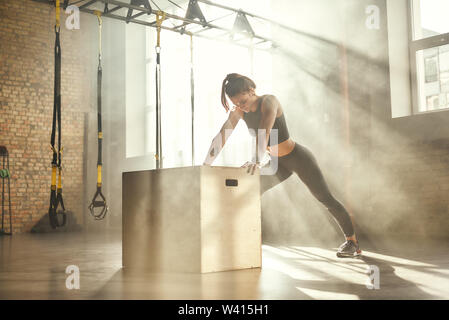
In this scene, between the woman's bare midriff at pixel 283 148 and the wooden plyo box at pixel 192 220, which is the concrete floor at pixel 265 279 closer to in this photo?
the wooden plyo box at pixel 192 220

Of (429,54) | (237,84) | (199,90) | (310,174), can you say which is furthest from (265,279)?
(199,90)

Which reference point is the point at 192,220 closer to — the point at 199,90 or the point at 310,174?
the point at 310,174

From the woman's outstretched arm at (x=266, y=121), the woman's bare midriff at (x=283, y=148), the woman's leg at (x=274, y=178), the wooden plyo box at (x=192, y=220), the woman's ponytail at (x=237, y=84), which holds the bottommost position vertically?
the wooden plyo box at (x=192, y=220)

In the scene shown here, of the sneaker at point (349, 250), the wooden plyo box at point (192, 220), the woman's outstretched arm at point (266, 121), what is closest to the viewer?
the wooden plyo box at point (192, 220)

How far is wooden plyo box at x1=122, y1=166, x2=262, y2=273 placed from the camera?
9.43 ft

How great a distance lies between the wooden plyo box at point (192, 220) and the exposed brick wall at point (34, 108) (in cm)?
544

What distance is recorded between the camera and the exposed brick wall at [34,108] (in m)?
8.02

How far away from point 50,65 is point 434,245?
662 centimetres

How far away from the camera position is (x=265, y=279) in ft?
8.68

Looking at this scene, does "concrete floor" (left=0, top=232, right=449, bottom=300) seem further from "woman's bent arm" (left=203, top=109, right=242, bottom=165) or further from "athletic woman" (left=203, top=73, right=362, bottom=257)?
"woman's bent arm" (left=203, top=109, right=242, bottom=165)

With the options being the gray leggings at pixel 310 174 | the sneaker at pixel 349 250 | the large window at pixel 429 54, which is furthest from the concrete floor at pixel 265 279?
the large window at pixel 429 54
